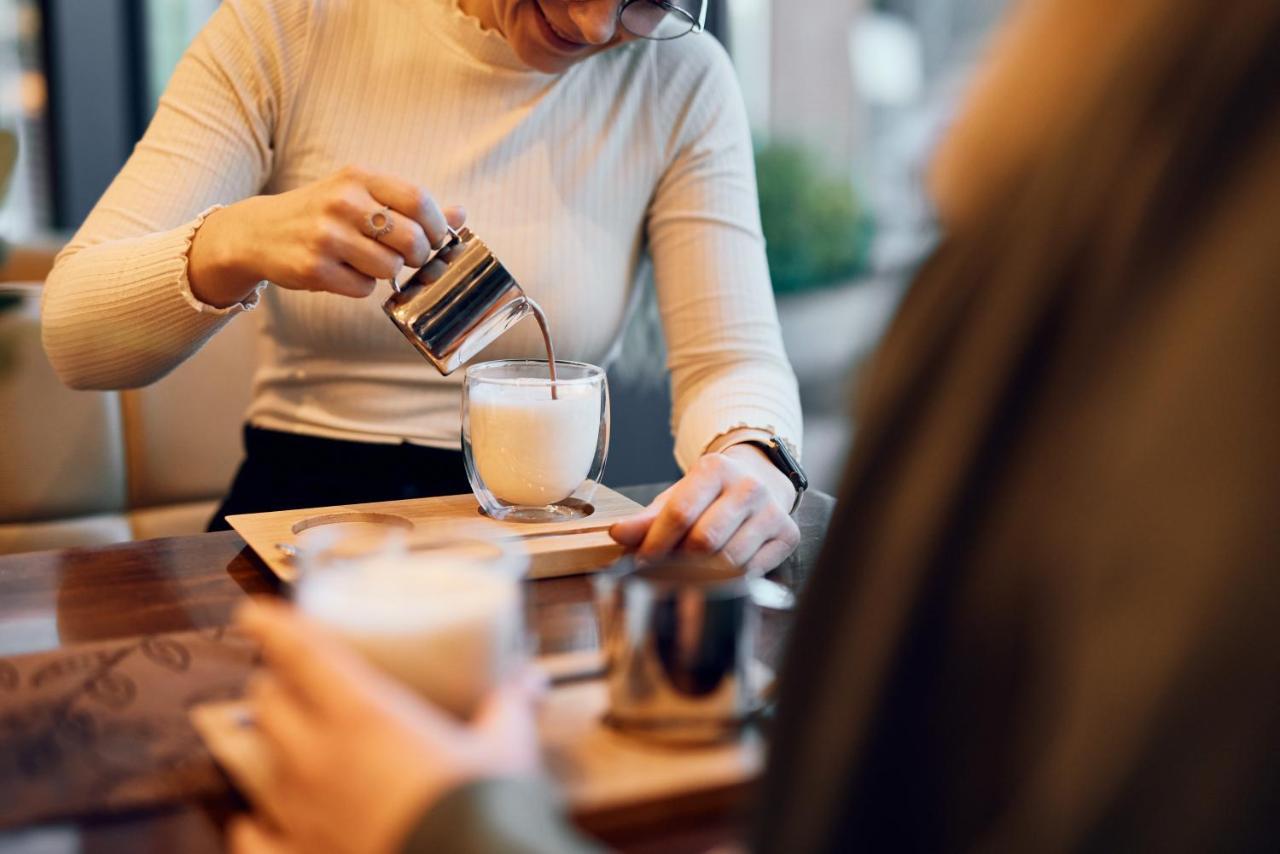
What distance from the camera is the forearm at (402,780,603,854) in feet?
1.53

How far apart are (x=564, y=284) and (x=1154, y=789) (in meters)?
1.17

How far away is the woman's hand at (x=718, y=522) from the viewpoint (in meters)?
1.04

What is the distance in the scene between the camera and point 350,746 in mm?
504

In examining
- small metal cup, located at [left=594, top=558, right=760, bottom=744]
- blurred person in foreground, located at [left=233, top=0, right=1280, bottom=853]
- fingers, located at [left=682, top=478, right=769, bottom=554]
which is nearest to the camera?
blurred person in foreground, located at [left=233, top=0, right=1280, bottom=853]

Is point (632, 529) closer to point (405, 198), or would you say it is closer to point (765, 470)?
point (765, 470)

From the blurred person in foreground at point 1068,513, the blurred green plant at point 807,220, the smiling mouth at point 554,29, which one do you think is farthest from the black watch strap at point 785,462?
the blurred green plant at point 807,220

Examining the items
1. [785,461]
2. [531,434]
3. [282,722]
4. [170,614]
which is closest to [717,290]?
[785,461]

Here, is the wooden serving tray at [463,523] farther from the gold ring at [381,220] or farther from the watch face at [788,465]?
the gold ring at [381,220]

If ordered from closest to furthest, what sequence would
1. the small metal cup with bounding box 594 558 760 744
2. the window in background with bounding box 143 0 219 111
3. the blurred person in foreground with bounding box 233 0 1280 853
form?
1. the blurred person in foreground with bounding box 233 0 1280 853
2. the small metal cup with bounding box 594 558 760 744
3. the window in background with bounding box 143 0 219 111

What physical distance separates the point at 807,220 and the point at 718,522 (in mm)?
1951

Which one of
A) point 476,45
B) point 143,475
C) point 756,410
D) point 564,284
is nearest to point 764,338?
point 756,410

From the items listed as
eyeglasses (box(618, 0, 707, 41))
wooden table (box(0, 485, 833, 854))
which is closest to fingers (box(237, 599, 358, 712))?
wooden table (box(0, 485, 833, 854))

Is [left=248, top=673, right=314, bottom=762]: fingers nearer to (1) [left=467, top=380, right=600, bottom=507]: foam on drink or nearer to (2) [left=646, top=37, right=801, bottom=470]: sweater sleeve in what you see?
(1) [left=467, top=380, right=600, bottom=507]: foam on drink

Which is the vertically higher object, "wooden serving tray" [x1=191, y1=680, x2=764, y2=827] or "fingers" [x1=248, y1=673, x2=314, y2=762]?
"fingers" [x1=248, y1=673, x2=314, y2=762]
